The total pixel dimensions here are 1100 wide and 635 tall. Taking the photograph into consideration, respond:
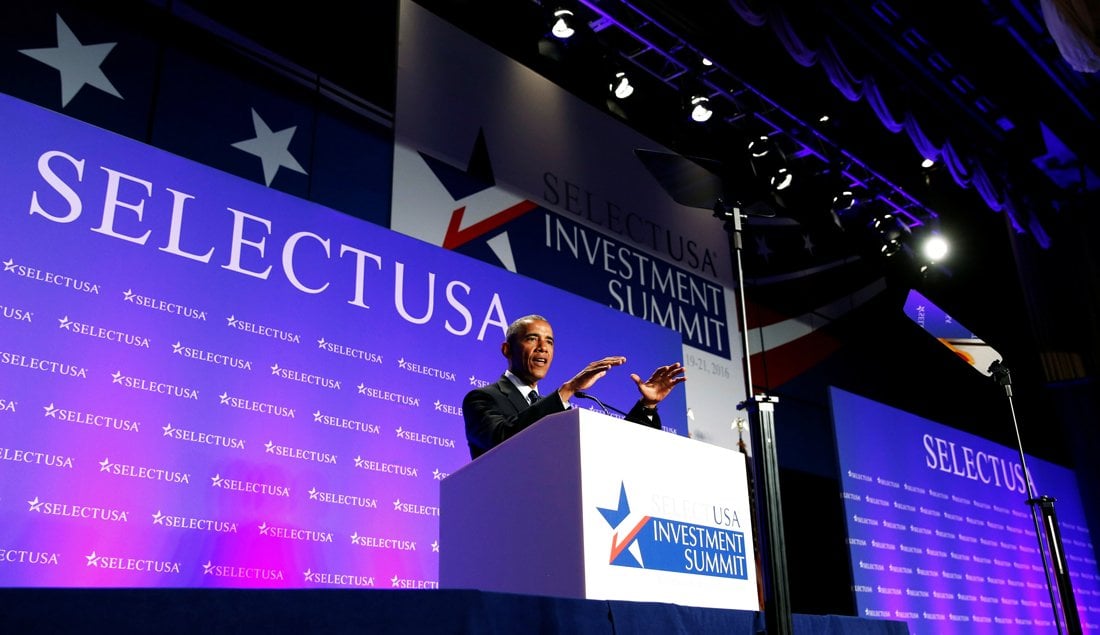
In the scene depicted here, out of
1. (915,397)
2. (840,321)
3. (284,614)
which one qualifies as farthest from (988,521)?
(284,614)

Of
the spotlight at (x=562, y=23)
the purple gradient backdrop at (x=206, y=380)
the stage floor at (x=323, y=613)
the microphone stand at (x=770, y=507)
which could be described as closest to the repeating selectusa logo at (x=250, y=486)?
the purple gradient backdrop at (x=206, y=380)

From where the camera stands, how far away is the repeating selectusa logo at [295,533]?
3453mm

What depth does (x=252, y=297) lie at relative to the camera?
3650mm

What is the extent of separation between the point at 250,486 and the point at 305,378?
0.49m

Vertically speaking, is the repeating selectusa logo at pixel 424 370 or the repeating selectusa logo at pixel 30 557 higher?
the repeating selectusa logo at pixel 424 370

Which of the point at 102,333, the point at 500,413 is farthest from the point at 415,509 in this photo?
the point at 500,413

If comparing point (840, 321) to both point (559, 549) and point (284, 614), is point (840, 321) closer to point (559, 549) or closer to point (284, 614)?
point (559, 549)

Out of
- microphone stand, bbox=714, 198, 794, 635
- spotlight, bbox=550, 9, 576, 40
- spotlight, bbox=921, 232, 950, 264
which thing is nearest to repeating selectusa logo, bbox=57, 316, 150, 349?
microphone stand, bbox=714, 198, 794, 635

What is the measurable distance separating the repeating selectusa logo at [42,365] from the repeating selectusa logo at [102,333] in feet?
0.40

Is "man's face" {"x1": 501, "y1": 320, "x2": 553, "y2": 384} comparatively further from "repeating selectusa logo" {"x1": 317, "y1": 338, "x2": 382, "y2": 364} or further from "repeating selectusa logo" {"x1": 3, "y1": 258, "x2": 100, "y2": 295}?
"repeating selectusa logo" {"x1": 3, "y1": 258, "x2": 100, "y2": 295}

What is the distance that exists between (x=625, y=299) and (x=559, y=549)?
381 centimetres

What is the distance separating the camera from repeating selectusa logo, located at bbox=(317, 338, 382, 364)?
3.84 meters

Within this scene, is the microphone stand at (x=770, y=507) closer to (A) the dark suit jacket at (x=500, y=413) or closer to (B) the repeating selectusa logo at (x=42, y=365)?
(A) the dark suit jacket at (x=500, y=413)

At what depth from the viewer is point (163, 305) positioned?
3.39 meters
